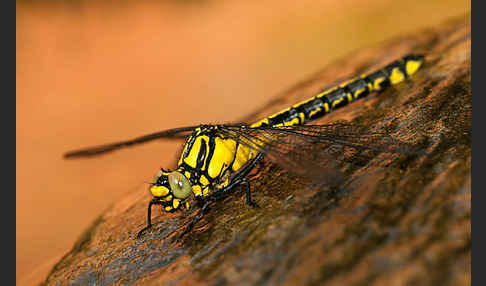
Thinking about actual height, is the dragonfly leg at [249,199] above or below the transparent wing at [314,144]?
below

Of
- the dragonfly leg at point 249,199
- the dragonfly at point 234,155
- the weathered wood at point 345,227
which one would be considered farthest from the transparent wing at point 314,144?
the dragonfly leg at point 249,199

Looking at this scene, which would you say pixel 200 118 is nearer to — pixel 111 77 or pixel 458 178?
pixel 111 77

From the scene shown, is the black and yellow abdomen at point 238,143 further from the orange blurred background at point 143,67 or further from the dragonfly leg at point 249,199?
the orange blurred background at point 143,67

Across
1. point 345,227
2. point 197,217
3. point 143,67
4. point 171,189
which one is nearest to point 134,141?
point 171,189

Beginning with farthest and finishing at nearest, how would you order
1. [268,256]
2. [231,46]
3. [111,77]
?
[231,46] → [111,77] → [268,256]

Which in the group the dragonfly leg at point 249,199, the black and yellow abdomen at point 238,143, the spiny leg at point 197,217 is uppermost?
the black and yellow abdomen at point 238,143

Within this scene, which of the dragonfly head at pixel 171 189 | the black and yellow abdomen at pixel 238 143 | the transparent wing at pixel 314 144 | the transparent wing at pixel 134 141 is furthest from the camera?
the transparent wing at pixel 134 141

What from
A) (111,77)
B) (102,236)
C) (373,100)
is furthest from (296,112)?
(111,77)
